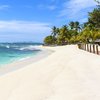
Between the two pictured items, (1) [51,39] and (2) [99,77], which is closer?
(2) [99,77]

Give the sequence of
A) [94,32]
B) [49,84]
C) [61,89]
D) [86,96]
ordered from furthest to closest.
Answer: [94,32] < [49,84] < [61,89] < [86,96]

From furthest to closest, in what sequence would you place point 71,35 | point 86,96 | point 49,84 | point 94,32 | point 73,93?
1. point 71,35
2. point 94,32
3. point 49,84
4. point 73,93
5. point 86,96

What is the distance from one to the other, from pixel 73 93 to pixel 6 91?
2726 mm

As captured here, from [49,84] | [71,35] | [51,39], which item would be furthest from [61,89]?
[51,39]

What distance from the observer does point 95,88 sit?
1069 cm

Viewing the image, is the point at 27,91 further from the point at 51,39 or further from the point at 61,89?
the point at 51,39

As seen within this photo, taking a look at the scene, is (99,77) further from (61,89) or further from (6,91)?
(6,91)


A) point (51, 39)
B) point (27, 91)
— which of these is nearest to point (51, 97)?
point (27, 91)

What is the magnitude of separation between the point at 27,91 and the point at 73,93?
6.37 ft

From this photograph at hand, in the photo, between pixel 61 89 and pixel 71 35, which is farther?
pixel 71 35

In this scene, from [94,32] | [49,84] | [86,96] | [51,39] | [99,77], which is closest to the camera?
[86,96]

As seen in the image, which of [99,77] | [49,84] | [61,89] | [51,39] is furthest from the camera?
[51,39]

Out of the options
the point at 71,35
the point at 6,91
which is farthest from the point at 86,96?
the point at 71,35

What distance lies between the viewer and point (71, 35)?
114375mm
